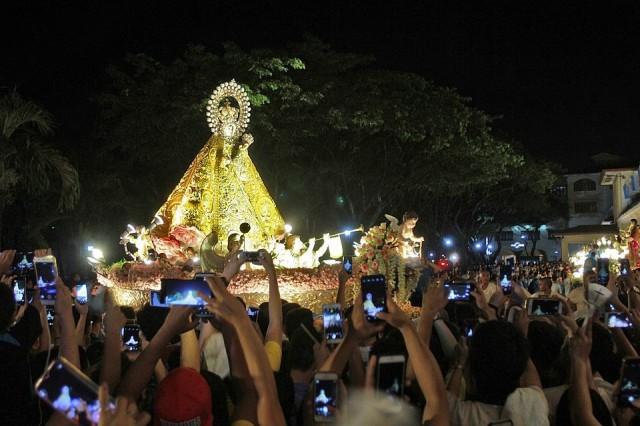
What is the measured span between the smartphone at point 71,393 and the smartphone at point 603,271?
6584 mm

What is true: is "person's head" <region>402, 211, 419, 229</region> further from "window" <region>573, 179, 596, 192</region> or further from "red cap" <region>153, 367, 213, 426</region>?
"window" <region>573, 179, 596, 192</region>

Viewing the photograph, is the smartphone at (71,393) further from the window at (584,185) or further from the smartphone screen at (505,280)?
the window at (584,185)

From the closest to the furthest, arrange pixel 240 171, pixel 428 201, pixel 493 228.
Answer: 1. pixel 240 171
2. pixel 428 201
3. pixel 493 228

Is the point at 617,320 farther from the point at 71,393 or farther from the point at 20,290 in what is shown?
the point at 20,290

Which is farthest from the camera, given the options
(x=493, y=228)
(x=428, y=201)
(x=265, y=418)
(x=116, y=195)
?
(x=493, y=228)

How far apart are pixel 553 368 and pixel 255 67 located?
1851 cm

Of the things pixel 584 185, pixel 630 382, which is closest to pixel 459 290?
pixel 630 382

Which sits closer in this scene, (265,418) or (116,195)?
(265,418)

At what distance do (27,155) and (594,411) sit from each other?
1354 centimetres

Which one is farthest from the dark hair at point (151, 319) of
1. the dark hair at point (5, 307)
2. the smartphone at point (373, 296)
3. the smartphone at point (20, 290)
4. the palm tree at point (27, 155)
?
the palm tree at point (27, 155)

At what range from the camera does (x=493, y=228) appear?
49.6 m

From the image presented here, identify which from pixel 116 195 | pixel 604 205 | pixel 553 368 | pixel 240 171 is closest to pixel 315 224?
pixel 116 195

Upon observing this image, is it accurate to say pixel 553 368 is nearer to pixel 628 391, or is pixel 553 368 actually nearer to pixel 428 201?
pixel 628 391

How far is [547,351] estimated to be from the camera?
4.38 meters
